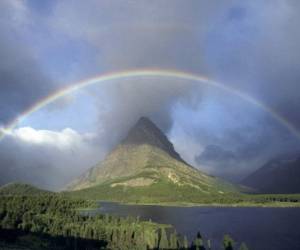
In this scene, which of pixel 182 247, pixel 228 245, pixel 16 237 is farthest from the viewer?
pixel 16 237

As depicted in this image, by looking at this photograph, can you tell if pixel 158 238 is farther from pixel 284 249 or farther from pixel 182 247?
pixel 284 249

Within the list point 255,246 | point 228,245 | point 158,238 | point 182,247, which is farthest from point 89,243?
point 255,246

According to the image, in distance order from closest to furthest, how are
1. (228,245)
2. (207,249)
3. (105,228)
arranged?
(228,245) → (207,249) → (105,228)

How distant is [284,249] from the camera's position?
17125 centimetres

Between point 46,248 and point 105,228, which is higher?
point 105,228

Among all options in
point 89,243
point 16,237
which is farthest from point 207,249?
point 16,237

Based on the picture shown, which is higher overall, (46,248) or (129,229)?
(129,229)

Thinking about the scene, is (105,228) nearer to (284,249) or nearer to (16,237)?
(16,237)

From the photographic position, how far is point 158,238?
176 metres

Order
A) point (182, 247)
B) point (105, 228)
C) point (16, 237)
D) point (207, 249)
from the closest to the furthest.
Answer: point (182, 247) < point (207, 249) < point (16, 237) < point (105, 228)

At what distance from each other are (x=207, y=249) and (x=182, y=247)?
17939 mm

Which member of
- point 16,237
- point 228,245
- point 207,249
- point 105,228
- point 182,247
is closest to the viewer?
point 228,245

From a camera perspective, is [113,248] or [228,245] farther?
[113,248]

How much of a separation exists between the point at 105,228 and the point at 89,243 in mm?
24443
